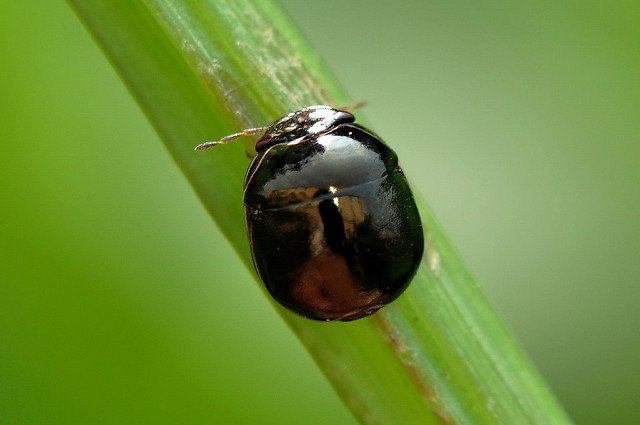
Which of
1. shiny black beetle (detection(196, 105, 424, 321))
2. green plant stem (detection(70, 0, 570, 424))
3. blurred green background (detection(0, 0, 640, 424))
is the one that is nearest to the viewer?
green plant stem (detection(70, 0, 570, 424))

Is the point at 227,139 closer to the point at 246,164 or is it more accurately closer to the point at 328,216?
the point at 246,164

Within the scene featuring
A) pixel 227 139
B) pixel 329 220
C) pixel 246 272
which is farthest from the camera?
pixel 246 272

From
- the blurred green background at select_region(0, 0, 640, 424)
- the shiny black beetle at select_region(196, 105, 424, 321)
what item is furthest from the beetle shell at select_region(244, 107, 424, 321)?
the blurred green background at select_region(0, 0, 640, 424)

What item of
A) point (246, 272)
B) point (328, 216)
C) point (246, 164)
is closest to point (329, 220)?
point (328, 216)

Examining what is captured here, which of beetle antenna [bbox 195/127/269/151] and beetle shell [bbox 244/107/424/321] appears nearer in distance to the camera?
beetle antenna [bbox 195/127/269/151]

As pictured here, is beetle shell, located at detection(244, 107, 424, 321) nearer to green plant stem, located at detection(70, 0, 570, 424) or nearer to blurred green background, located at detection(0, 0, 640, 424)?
green plant stem, located at detection(70, 0, 570, 424)

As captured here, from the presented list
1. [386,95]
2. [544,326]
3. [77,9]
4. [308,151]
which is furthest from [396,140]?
[77,9]

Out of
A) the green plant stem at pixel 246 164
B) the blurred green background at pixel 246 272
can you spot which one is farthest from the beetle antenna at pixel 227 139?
the blurred green background at pixel 246 272

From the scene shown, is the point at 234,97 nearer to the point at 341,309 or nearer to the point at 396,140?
the point at 341,309
